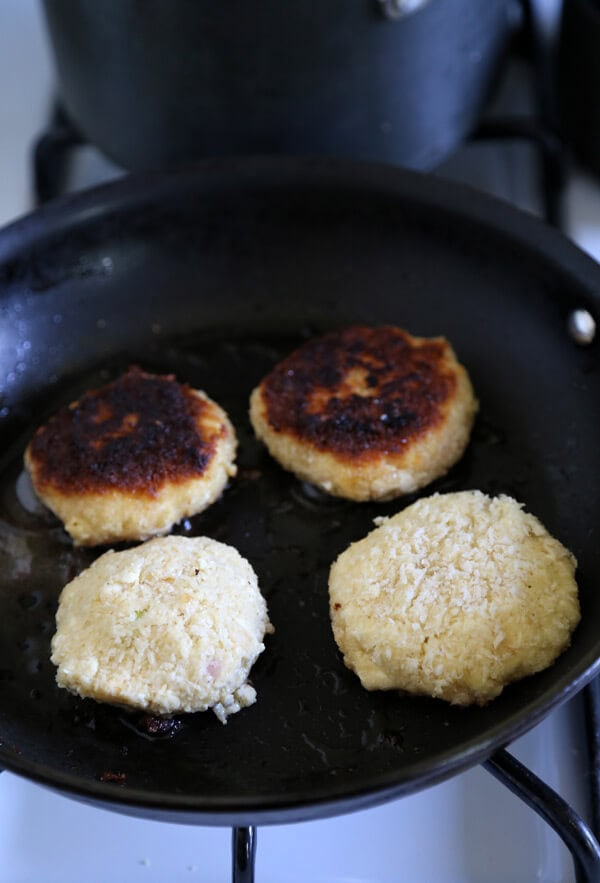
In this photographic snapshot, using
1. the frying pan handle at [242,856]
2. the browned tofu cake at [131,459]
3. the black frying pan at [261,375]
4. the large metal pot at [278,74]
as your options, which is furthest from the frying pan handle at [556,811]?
the large metal pot at [278,74]

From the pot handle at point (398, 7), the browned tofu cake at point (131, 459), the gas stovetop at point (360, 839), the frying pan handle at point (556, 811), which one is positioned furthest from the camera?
the pot handle at point (398, 7)

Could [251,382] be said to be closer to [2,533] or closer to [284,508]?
[284,508]

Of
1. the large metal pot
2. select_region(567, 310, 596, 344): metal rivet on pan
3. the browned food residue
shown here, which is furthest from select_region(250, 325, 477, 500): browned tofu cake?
the large metal pot

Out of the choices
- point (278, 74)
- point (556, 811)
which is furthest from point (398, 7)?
point (556, 811)

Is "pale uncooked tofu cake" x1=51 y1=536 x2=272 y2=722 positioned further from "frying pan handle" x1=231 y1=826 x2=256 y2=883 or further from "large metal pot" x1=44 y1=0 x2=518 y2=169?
"large metal pot" x1=44 y1=0 x2=518 y2=169

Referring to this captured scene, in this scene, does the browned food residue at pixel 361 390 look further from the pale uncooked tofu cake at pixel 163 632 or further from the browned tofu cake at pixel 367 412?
the pale uncooked tofu cake at pixel 163 632
